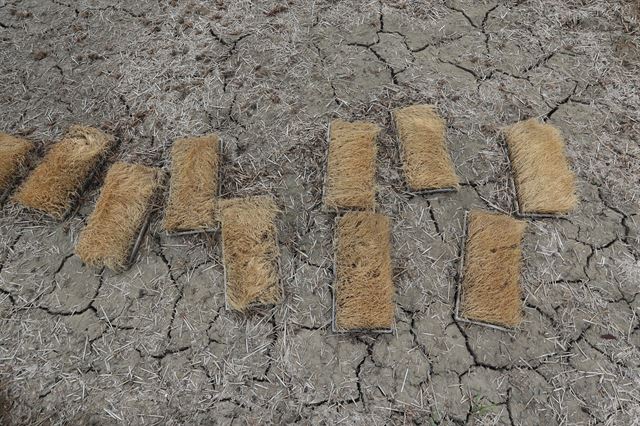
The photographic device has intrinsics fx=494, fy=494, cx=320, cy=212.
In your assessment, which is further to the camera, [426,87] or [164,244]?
[426,87]

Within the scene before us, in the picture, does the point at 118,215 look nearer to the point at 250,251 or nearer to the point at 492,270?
the point at 250,251

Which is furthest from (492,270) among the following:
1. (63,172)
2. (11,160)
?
(11,160)

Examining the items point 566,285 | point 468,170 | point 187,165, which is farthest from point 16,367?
point 566,285

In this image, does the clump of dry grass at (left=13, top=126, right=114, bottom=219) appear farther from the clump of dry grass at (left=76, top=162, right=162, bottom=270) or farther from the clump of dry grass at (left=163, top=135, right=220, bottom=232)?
the clump of dry grass at (left=163, top=135, right=220, bottom=232)

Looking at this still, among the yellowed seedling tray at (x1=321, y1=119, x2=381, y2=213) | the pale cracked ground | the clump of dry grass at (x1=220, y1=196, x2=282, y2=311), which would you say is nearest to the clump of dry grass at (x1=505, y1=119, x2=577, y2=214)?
the pale cracked ground

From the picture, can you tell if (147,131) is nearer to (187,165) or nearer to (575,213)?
(187,165)
